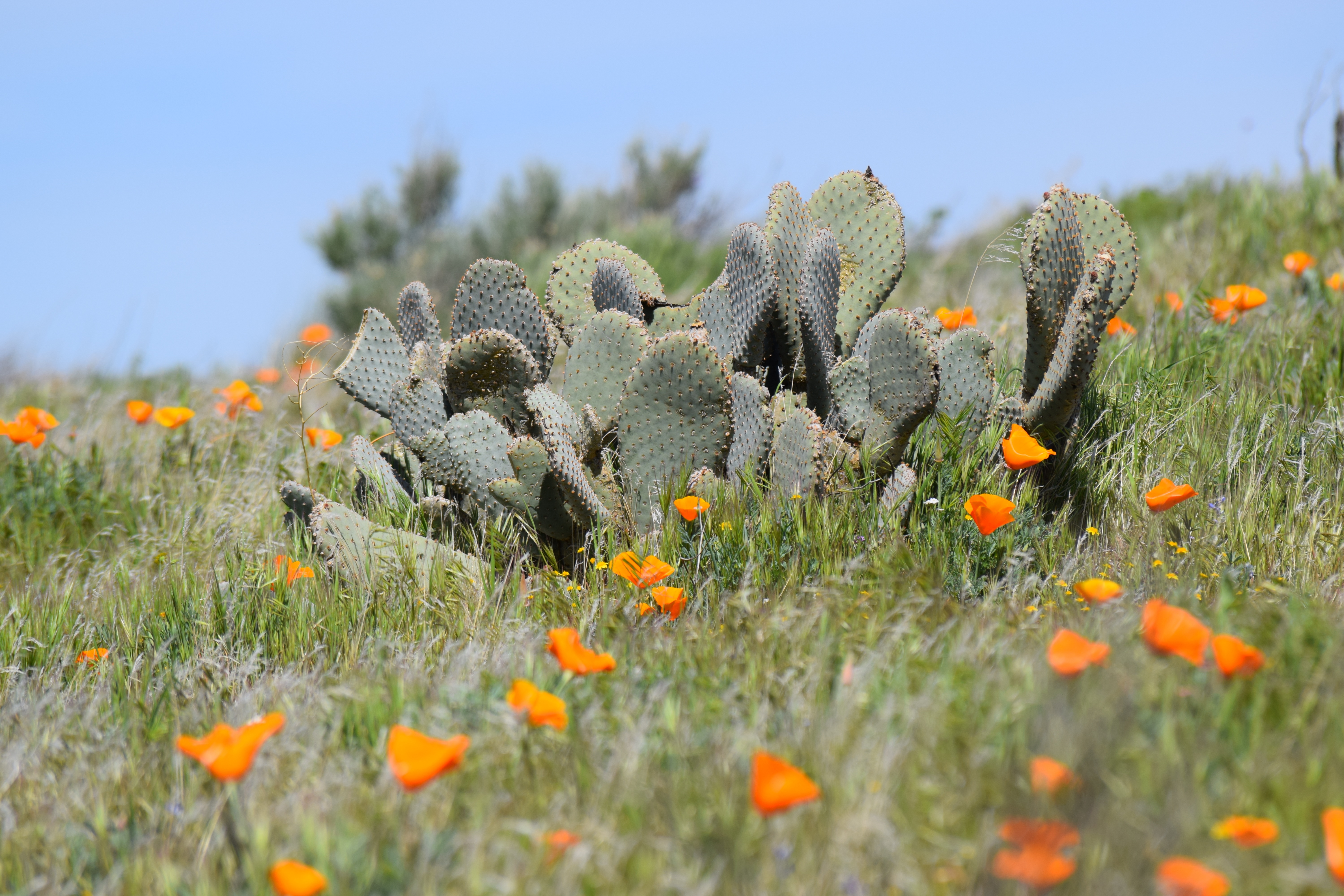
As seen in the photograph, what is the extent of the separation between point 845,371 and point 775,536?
72 centimetres

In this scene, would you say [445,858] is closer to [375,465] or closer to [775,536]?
[775,536]

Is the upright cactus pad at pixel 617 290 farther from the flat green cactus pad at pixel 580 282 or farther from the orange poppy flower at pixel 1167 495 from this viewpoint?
the orange poppy flower at pixel 1167 495

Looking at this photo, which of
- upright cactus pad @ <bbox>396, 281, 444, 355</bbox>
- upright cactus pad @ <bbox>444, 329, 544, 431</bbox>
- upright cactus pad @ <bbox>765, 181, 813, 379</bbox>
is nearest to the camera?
upright cactus pad @ <bbox>444, 329, 544, 431</bbox>

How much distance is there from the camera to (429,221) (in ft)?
65.6

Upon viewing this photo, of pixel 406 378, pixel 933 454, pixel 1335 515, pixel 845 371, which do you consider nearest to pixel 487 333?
pixel 406 378

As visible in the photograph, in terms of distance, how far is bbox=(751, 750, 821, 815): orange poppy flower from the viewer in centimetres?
156

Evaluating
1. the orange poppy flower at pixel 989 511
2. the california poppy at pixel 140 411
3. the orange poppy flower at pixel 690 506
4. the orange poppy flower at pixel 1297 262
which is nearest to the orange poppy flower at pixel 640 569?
the orange poppy flower at pixel 690 506

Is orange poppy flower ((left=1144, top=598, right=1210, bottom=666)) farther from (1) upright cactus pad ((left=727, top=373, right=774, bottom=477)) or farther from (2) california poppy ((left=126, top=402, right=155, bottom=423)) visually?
(2) california poppy ((left=126, top=402, right=155, bottom=423))

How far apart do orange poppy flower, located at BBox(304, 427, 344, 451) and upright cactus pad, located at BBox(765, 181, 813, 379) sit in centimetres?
204

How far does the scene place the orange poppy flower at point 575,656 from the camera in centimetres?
196

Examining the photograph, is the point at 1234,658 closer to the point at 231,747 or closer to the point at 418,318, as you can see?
the point at 231,747

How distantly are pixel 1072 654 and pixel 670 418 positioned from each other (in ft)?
5.78

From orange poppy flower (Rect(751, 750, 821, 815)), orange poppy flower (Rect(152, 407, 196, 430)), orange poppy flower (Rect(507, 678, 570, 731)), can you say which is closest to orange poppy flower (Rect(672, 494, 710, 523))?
orange poppy flower (Rect(507, 678, 570, 731))

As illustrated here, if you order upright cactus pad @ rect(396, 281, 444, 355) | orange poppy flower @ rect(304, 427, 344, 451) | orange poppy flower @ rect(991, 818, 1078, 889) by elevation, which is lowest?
orange poppy flower @ rect(304, 427, 344, 451)
